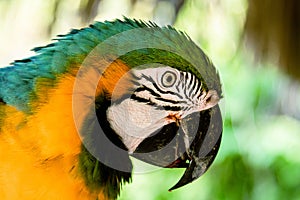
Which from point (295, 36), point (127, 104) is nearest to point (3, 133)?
point (127, 104)

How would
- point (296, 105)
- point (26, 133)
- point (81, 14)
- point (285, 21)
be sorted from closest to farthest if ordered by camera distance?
1. point (26, 133)
2. point (285, 21)
3. point (81, 14)
4. point (296, 105)

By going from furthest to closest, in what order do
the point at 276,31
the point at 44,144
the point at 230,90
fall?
the point at 230,90, the point at 276,31, the point at 44,144

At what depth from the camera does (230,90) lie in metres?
1.67

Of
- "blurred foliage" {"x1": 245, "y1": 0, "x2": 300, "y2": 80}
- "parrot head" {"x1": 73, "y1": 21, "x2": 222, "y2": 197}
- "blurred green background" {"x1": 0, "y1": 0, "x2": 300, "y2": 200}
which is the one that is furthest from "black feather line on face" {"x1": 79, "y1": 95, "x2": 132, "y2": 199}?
"blurred foliage" {"x1": 245, "y1": 0, "x2": 300, "y2": 80}

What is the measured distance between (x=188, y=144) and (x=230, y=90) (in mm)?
778

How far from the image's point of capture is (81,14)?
5.47ft

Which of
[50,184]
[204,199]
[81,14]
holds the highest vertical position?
[81,14]

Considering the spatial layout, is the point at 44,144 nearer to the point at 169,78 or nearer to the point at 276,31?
the point at 169,78

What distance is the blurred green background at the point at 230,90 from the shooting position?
5.24ft

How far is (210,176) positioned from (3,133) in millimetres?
871

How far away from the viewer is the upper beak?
2.98 ft

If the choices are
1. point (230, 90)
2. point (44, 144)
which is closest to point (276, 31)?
point (230, 90)

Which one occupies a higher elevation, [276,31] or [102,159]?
[276,31]

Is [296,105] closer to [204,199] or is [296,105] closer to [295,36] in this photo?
[295,36]
